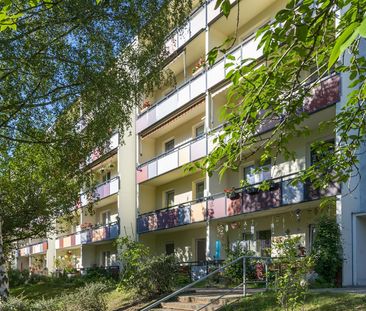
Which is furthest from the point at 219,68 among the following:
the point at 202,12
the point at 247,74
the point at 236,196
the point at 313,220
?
the point at 247,74

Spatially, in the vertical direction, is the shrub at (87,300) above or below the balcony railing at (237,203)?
below

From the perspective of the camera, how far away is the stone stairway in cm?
1291

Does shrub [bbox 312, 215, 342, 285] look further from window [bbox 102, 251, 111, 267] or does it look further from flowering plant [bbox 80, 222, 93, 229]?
flowering plant [bbox 80, 222, 93, 229]

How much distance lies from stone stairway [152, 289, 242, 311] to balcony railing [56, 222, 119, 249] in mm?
16502

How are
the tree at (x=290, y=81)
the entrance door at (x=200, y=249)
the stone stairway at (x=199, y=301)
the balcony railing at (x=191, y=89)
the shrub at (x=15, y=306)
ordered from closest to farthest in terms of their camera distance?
the tree at (x=290, y=81) → the shrub at (x=15, y=306) → the stone stairway at (x=199, y=301) → the balcony railing at (x=191, y=89) → the entrance door at (x=200, y=249)

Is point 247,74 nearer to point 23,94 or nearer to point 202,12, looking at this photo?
point 23,94

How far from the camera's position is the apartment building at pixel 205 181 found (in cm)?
1616

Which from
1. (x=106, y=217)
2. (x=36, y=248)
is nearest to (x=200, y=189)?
(x=106, y=217)

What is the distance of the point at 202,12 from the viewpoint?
2356cm

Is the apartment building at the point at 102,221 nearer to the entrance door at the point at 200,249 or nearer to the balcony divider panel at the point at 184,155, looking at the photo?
the balcony divider panel at the point at 184,155

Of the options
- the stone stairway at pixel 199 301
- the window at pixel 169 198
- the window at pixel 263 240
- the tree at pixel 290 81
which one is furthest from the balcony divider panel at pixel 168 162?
the tree at pixel 290 81

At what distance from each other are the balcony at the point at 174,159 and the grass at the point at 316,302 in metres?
10.0

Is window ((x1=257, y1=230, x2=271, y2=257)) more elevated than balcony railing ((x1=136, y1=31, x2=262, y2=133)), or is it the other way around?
balcony railing ((x1=136, y1=31, x2=262, y2=133))

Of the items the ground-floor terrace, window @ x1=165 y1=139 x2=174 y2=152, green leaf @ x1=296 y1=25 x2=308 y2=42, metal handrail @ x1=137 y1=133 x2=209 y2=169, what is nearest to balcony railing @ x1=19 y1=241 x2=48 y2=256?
metal handrail @ x1=137 y1=133 x2=209 y2=169
